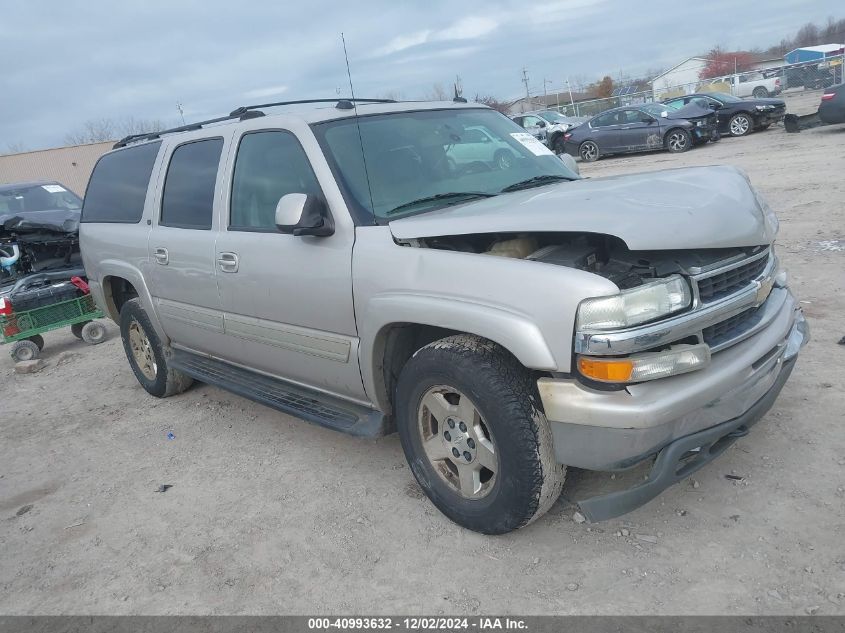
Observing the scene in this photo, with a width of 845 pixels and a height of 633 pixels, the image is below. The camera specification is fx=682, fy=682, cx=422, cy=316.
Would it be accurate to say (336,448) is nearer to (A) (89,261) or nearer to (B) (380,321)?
(B) (380,321)

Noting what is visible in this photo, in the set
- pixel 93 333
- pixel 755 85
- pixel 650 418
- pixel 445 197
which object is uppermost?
pixel 445 197

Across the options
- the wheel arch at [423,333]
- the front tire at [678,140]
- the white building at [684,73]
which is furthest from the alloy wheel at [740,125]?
the white building at [684,73]

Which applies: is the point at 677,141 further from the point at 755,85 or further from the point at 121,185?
the point at 755,85

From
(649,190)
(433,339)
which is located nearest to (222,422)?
(433,339)

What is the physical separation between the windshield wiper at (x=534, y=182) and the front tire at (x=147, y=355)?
9.98 feet

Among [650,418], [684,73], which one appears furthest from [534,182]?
[684,73]

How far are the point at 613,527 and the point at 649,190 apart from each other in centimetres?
150

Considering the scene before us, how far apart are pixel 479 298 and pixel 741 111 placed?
1939 centimetres

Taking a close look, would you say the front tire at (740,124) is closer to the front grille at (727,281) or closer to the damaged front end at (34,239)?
the damaged front end at (34,239)

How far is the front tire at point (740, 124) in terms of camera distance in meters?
19.2

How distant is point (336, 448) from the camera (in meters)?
4.25

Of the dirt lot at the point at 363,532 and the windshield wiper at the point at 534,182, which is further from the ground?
the windshield wiper at the point at 534,182

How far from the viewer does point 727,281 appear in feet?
9.23

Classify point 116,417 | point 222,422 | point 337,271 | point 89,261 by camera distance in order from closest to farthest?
1. point 337,271
2. point 222,422
3. point 116,417
4. point 89,261
